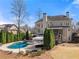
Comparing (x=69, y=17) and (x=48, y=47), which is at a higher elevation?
(x=69, y=17)

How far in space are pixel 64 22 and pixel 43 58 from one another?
30.4 m

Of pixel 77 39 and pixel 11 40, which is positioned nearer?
pixel 77 39

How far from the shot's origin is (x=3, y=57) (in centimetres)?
1894

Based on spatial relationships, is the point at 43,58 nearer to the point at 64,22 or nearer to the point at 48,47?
the point at 48,47

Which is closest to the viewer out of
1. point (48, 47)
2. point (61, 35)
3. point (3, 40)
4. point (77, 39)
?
point (48, 47)

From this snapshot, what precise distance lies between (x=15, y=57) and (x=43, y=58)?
8.67 feet

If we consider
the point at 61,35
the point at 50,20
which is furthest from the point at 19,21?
the point at 61,35

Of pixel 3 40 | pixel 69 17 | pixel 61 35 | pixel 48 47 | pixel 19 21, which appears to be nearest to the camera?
pixel 48 47

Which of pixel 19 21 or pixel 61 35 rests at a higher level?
pixel 19 21

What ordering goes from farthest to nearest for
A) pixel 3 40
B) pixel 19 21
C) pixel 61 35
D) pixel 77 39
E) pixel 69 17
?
pixel 19 21
pixel 69 17
pixel 61 35
pixel 77 39
pixel 3 40

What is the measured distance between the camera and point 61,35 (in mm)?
39594

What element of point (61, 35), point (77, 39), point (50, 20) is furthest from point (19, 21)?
point (77, 39)

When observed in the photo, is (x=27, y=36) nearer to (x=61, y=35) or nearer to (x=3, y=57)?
(x=61, y=35)

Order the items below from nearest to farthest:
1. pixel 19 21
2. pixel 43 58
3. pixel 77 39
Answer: pixel 43 58 < pixel 77 39 < pixel 19 21
